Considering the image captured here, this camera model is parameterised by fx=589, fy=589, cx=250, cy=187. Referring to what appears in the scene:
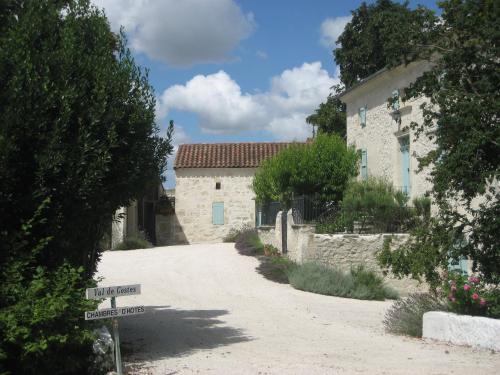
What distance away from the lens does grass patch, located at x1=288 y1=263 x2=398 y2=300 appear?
13.4m

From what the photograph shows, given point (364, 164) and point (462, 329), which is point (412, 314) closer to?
point (462, 329)

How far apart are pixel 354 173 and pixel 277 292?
631 cm

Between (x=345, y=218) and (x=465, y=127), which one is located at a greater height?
(x=465, y=127)

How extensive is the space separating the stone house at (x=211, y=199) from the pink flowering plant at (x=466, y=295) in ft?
66.1

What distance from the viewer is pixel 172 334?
9.09 m

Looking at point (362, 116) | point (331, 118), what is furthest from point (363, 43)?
point (362, 116)

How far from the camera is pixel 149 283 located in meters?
15.0

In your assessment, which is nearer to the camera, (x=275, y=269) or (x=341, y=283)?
(x=341, y=283)

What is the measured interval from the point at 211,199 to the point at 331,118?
7160 millimetres

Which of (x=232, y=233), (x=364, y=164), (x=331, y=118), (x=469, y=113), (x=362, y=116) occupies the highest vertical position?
(x=331, y=118)

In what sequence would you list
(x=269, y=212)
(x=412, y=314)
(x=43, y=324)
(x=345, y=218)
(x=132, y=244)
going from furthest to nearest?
(x=132, y=244) < (x=269, y=212) < (x=345, y=218) < (x=412, y=314) < (x=43, y=324)

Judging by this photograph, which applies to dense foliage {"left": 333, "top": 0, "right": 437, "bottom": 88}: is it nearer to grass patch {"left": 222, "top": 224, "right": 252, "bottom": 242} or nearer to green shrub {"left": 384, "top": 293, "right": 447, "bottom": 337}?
grass patch {"left": 222, "top": 224, "right": 252, "bottom": 242}

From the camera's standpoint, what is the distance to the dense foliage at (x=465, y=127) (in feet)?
26.0

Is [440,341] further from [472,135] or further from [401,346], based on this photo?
[472,135]
